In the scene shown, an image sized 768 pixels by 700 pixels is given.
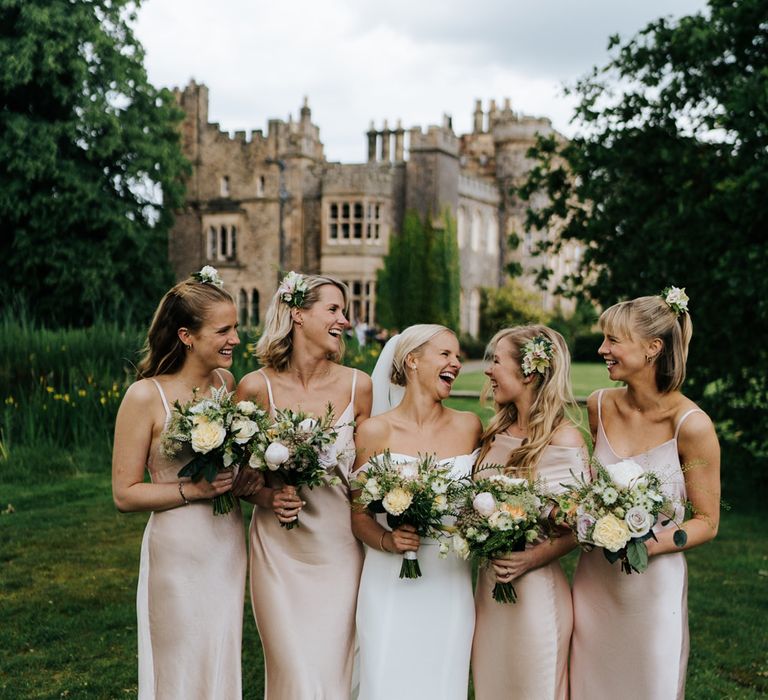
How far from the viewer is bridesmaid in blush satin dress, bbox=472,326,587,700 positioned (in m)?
3.84

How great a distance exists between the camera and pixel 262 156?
42.0m

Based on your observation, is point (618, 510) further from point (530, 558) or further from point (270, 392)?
point (270, 392)

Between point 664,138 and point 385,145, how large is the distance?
32.4 m

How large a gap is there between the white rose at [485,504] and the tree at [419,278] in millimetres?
34741

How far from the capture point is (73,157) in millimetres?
26812

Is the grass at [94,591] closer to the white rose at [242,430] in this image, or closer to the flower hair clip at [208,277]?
the white rose at [242,430]

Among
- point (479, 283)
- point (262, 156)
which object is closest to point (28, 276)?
point (262, 156)

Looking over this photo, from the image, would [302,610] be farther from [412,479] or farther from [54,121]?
[54,121]

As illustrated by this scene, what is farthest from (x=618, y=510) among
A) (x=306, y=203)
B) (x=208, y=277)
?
(x=306, y=203)

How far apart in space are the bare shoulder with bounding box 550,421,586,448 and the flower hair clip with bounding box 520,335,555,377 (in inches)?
11.2

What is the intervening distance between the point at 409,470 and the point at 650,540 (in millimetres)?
1052

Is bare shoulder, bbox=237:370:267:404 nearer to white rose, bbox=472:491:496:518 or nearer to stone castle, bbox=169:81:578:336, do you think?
white rose, bbox=472:491:496:518

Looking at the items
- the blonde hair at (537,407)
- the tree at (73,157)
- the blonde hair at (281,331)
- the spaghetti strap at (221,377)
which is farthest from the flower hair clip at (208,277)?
the tree at (73,157)

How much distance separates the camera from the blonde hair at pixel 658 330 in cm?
398
